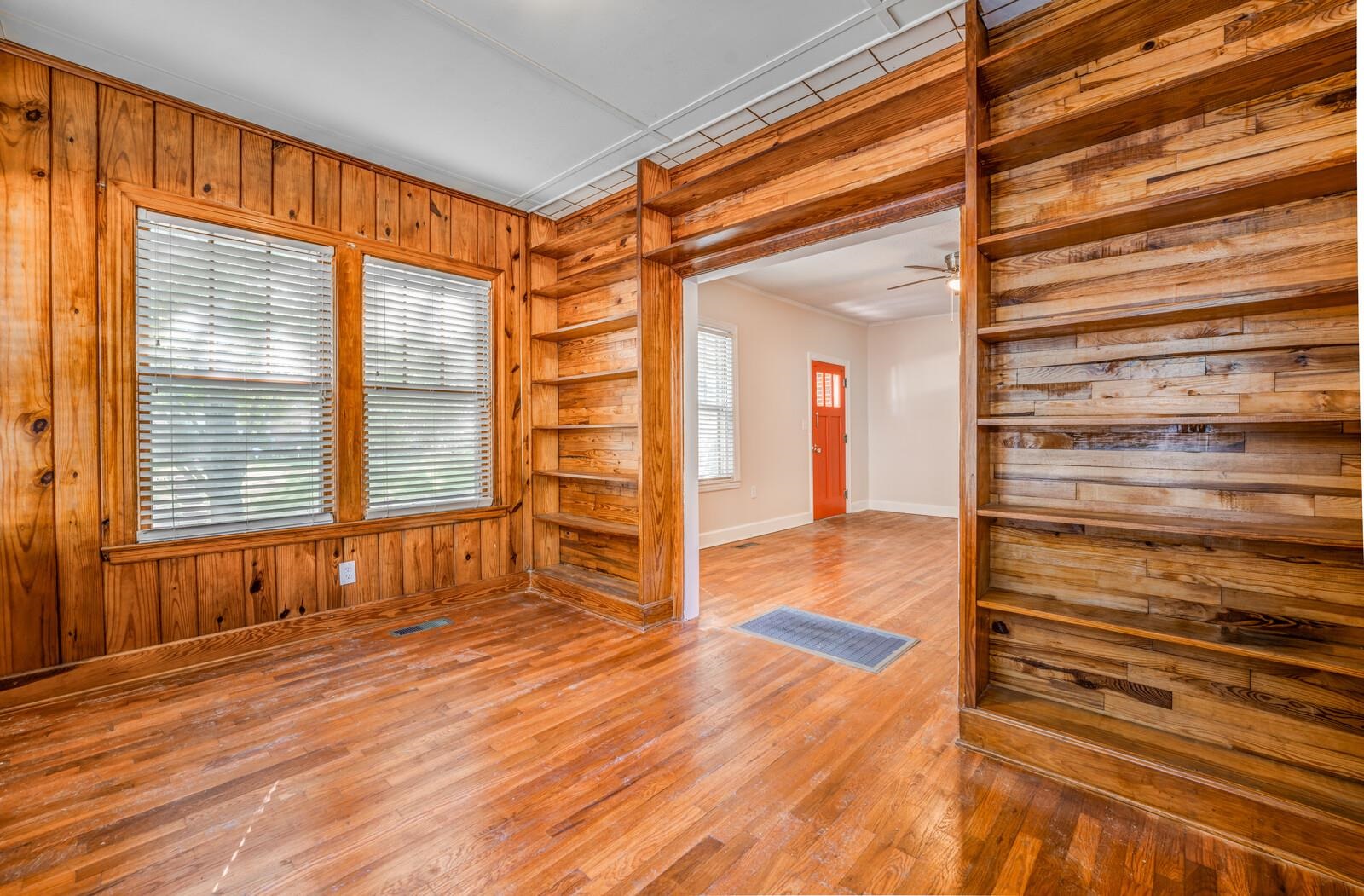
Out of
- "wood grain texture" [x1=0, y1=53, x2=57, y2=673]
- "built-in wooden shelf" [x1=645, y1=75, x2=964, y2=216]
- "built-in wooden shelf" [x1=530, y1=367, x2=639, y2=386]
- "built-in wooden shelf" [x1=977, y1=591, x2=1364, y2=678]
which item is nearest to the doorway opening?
"built-in wooden shelf" [x1=530, y1=367, x2=639, y2=386]

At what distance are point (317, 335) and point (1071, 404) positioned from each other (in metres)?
3.67

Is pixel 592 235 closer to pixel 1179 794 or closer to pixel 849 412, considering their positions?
pixel 1179 794

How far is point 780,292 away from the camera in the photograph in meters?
6.24

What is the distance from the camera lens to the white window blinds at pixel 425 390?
11.1 ft

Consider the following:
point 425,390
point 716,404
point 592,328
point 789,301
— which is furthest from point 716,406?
point 425,390

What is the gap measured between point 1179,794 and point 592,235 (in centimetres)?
382

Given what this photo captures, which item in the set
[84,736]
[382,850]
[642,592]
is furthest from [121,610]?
[642,592]

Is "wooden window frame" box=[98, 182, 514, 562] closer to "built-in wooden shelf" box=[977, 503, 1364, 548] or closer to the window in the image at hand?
the window

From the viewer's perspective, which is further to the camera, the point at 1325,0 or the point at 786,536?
the point at 786,536

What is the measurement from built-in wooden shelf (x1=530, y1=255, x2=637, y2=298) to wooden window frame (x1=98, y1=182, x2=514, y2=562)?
1.36 ft

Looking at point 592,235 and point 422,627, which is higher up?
point 592,235

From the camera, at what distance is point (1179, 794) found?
162 centimetres

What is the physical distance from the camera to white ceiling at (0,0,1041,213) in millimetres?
2078

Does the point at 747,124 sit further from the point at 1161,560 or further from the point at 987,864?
the point at 987,864
